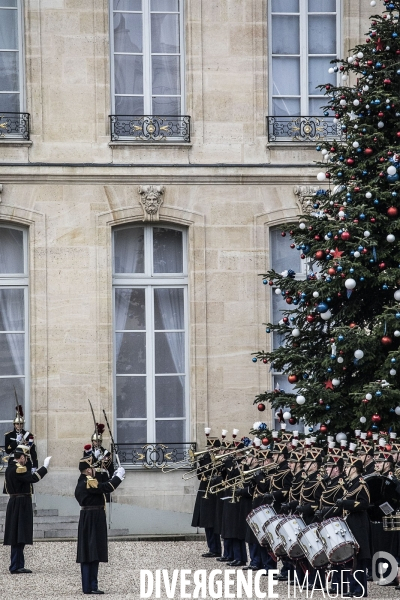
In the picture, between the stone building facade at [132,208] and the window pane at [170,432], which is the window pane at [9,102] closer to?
the stone building facade at [132,208]

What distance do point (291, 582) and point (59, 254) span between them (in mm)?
6728

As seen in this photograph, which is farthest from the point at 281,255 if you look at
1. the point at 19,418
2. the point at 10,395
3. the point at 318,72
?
the point at 19,418

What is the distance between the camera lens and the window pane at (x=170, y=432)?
62.3ft

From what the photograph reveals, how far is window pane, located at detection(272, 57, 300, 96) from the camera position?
19.4m

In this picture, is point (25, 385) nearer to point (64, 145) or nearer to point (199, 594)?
point (64, 145)

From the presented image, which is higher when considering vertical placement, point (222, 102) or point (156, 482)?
point (222, 102)

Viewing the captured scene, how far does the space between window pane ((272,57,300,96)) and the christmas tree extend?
4.31 m

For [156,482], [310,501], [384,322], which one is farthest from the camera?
[156,482]

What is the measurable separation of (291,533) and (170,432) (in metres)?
6.59

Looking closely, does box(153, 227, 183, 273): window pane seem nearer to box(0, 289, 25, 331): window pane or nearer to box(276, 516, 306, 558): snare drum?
box(0, 289, 25, 331): window pane

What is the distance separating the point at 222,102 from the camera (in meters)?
19.1

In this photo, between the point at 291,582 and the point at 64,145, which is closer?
the point at 291,582

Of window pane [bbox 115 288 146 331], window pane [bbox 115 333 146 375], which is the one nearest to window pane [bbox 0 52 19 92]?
window pane [bbox 115 288 146 331]

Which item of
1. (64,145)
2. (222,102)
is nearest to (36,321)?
(64,145)
